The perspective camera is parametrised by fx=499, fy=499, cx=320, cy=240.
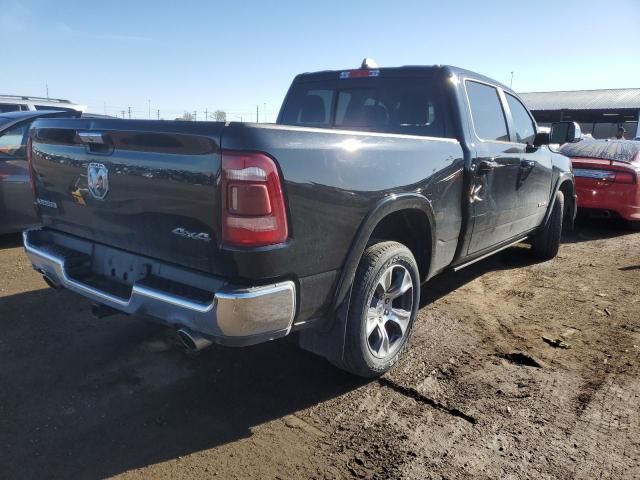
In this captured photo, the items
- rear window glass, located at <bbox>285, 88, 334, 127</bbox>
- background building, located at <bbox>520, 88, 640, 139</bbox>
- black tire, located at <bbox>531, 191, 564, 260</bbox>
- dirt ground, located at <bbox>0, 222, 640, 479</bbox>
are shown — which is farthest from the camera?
background building, located at <bbox>520, 88, 640, 139</bbox>

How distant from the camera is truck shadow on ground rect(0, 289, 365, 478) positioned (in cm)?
244

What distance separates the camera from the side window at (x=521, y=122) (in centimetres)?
483

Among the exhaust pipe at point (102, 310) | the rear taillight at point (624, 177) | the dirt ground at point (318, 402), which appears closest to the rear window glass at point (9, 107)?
the dirt ground at point (318, 402)

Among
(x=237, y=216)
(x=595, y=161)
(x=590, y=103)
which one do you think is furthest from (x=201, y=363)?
(x=590, y=103)

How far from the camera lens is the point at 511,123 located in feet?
15.4

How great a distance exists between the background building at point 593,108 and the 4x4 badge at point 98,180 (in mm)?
38855

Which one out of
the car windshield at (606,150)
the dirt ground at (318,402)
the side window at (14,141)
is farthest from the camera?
the car windshield at (606,150)

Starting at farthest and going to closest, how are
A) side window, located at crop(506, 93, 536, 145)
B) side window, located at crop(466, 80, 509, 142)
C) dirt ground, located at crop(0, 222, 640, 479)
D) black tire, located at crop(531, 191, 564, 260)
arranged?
1. black tire, located at crop(531, 191, 564, 260)
2. side window, located at crop(506, 93, 536, 145)
3. side window, located at crop(466, 80, 509, 142)
4. dirt ground, located at crop(0, 222, 640, 479)

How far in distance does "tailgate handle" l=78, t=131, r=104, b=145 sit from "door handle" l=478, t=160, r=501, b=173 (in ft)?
8.57

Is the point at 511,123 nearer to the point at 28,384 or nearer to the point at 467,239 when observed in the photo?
the point at 467,239

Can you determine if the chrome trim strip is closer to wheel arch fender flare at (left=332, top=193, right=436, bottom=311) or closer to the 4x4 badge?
the 4x4 badge

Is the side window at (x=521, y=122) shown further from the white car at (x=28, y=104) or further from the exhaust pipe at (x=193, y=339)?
the white car at (x=28, y=104)

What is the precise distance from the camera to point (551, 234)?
599 cm

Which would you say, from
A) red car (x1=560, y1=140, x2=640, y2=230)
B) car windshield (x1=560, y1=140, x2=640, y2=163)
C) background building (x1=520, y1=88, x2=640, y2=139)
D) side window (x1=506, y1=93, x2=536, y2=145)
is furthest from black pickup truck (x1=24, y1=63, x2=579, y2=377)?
background building (x1=520, y1=88, x2=640, y2=139)
